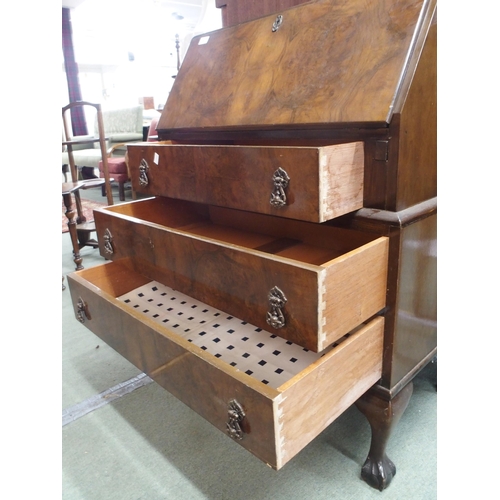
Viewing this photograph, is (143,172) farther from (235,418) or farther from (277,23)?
(235,418)

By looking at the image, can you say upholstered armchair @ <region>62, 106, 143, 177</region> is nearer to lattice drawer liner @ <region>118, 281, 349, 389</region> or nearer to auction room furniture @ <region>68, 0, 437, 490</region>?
lattice drawer liner @ <region>118, 281, 349, 389</region>

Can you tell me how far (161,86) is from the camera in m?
8.59

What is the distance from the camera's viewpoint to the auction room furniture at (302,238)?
70cm

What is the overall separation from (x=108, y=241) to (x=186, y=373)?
530mm

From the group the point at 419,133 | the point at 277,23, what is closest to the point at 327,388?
the point at 419,133

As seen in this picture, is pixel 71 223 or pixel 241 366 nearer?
pixel 241 366

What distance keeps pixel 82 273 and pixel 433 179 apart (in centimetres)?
93

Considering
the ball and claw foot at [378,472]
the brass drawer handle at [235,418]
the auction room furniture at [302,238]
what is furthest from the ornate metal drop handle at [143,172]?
the ball and claw foot at [378,472]

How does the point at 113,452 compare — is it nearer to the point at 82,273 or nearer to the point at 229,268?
the point at 82,273

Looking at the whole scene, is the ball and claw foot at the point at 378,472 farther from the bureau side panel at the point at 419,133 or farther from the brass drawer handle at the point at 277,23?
the brass drawer handle at the point at 277,23

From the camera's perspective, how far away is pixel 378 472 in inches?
35.9

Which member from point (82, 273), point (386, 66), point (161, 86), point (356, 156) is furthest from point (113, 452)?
point (161, 86)

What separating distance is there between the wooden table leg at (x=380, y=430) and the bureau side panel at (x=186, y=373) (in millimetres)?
342

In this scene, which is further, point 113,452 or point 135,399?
point 135,399
